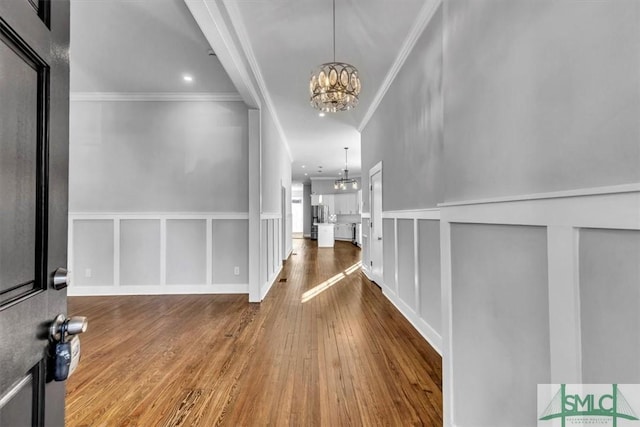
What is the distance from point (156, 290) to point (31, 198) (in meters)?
4.28

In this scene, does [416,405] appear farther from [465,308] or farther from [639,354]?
[639,354]

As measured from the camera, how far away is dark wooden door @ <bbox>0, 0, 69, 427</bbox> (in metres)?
0.53

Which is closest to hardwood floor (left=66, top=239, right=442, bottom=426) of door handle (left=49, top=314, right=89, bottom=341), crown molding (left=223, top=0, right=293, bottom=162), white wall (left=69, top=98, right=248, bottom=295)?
white wall (left=69, top=98, right=248, bottom=295)

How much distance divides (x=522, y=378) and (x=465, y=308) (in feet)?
1.14

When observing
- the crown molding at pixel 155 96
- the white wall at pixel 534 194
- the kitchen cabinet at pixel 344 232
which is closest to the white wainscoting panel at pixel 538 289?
the white wall at pixel 534 194

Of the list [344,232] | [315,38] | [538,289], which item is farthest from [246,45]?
[344,232]

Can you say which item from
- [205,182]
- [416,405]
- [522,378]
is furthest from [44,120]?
[205,182]

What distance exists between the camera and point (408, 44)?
9.89 feet

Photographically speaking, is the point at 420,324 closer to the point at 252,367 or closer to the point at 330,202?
the point at 252,367

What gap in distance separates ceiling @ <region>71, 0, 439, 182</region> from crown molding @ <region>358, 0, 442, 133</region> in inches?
0.4

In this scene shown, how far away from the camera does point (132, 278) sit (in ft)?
14.1

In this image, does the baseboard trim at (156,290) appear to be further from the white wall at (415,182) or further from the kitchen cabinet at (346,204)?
the kitchen cabinet at (346,204)

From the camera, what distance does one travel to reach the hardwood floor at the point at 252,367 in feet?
5.73

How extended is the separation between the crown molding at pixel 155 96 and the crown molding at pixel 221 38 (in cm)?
98
